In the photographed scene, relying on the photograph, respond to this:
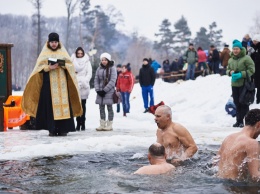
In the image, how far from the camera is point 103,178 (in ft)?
19.8

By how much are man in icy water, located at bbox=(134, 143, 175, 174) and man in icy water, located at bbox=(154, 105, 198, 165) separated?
40.8 inches

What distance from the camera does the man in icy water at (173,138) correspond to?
7.06 metres

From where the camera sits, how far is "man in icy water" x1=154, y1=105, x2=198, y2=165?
706 cm

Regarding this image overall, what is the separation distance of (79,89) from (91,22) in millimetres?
67890

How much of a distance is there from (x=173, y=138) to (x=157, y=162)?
1191mm

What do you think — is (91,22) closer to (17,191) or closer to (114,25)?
(114,25)

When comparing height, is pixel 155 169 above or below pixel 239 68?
below

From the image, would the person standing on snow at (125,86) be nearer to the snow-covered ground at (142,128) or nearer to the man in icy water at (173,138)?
the snow-covered ground at (142,128)

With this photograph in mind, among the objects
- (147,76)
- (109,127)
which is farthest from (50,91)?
(147,76)

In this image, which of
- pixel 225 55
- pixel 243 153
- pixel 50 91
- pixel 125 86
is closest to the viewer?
pixel 243 153

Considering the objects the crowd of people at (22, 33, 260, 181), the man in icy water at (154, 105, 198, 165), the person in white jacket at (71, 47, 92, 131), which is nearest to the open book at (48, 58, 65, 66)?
the crowd of people at (22, 33, 260, 181)

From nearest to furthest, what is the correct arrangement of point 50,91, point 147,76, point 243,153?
point 243,153 → point 50,91 → point 147,76

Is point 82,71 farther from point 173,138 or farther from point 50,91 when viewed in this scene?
point 173,138

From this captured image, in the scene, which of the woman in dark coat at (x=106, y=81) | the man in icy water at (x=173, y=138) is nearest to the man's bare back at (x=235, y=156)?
the man in icy water at (x=173, y=138)
